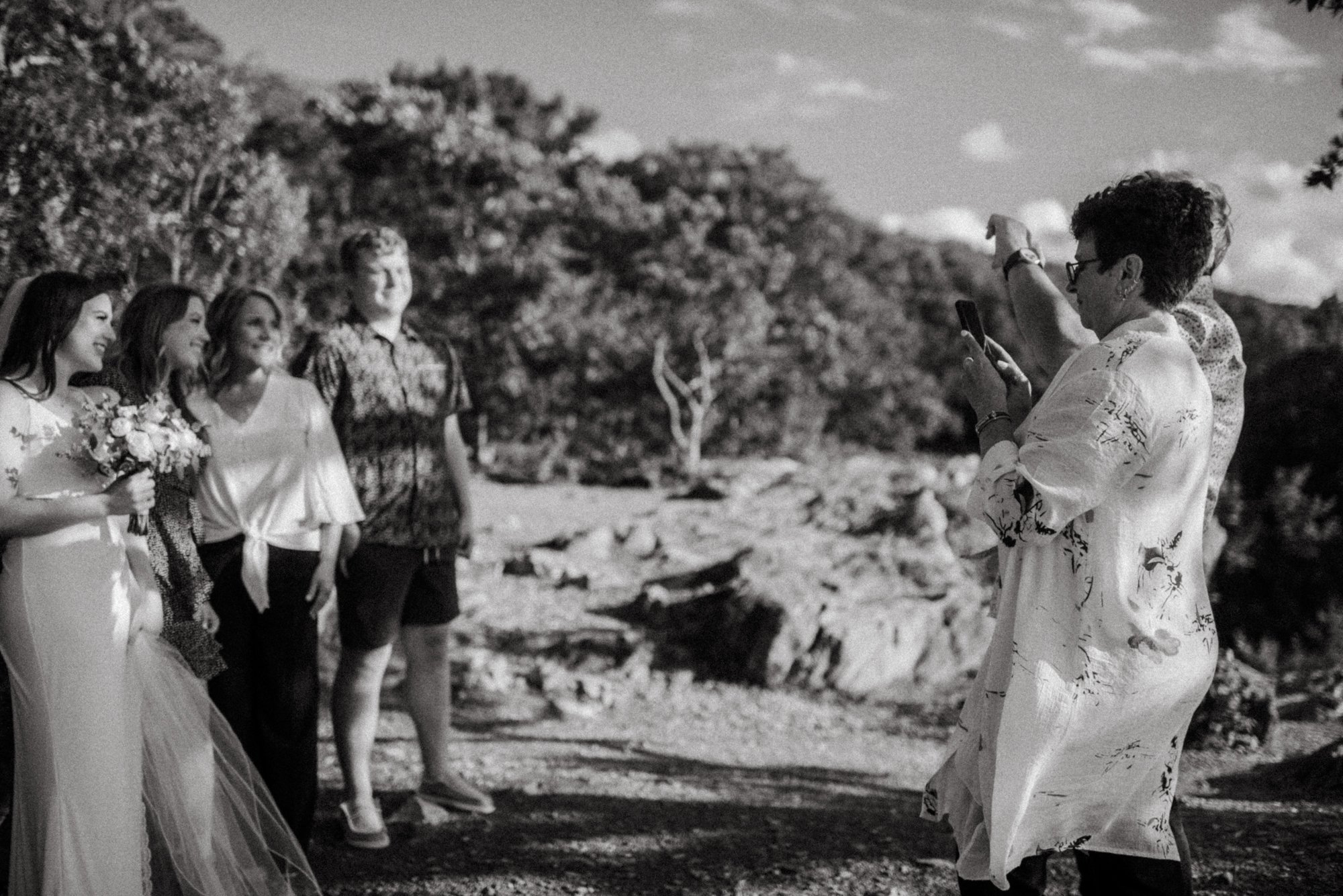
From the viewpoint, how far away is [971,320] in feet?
8.02

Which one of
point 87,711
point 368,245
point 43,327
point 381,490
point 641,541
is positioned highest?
point 368,245

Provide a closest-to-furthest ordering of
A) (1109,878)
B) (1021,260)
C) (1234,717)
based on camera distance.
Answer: (1109,878)
(1021,260)
(1234,717)

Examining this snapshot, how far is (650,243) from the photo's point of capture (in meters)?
21.2

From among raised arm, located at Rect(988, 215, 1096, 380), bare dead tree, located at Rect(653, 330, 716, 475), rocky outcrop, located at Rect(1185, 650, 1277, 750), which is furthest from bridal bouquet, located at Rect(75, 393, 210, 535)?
bare dead tree, located at Rect(653, 330, 716, 475)

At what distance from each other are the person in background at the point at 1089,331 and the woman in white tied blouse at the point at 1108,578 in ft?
0.87

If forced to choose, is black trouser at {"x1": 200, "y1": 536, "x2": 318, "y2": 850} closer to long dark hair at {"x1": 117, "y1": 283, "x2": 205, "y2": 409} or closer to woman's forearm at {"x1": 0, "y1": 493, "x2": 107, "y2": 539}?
long dark hair at {"x1": 117, "y1": 283, "x2": 205, "y2": 409}

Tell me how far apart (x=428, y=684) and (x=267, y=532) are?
95 centimetres

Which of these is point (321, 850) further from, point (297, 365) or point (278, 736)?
point (297, 365)

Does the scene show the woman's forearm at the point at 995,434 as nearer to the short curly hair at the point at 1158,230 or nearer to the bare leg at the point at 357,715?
the short curly hair at the point at 1158,230

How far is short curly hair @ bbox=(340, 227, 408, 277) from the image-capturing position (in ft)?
12.5

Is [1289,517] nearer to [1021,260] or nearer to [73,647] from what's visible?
[1021,260]

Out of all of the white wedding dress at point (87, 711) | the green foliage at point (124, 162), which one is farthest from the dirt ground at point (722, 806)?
the green foliage at point (124, 162)

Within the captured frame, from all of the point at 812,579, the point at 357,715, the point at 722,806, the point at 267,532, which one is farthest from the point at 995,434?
the point at 812,579

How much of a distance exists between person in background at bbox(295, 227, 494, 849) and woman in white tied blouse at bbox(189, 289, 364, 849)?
0.25 meters
